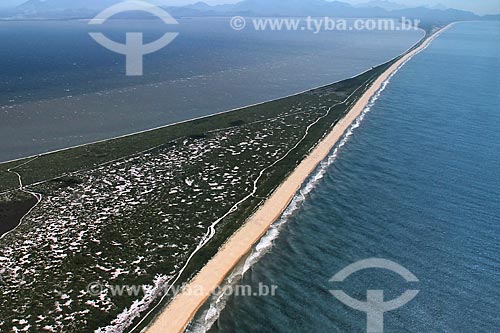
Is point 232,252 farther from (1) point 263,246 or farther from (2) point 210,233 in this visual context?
(2) point 210,233

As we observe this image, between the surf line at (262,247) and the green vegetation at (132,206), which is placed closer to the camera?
the surf line at (262,247)

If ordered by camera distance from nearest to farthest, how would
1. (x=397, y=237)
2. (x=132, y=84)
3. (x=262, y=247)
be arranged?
(x=262, y=247) < (x=397, y=237) < (x=132, y=84)

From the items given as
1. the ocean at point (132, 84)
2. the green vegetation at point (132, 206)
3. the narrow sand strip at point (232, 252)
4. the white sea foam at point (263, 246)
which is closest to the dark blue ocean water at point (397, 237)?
the white sea foam at point (263, 246)

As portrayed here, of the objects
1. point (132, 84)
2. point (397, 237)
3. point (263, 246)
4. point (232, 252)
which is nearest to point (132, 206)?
point (232, 252)

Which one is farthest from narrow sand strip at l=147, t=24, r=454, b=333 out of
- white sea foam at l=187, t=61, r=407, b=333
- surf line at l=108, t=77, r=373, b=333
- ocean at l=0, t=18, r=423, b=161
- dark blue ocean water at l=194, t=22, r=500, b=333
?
ocean at l=0, t=18, r=423, b=161

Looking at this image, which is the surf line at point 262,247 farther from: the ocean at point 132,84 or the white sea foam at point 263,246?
the ocean at point 132,84

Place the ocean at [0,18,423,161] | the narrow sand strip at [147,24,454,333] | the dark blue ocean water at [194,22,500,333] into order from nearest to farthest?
1. the narrow sand strip at [147,24,454,333]
2. the dark blue ocean water at [194,22,500,333]
3. the ocean at [0,18,423,161]

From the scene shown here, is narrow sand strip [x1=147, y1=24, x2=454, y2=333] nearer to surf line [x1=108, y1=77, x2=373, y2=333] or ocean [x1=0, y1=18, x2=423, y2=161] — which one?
surf line [x1=108, y1=77, x2=373, y2=333]
